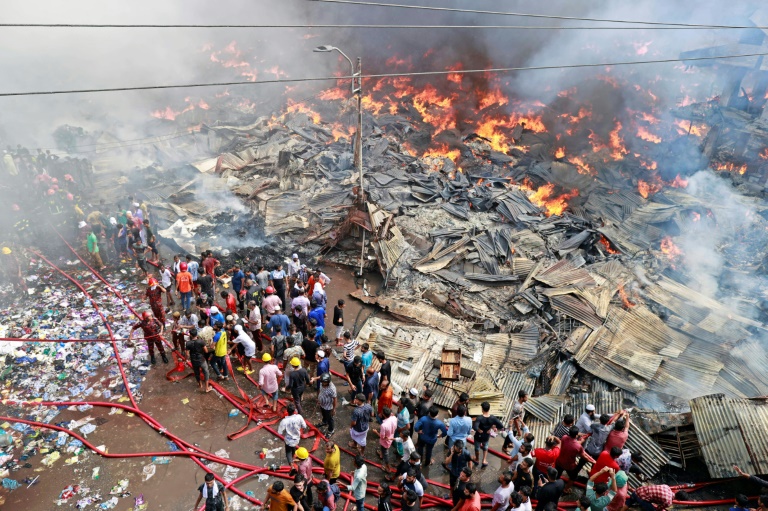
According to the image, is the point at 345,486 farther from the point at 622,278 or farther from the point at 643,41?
the point at 643,41

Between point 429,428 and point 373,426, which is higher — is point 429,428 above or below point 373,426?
above

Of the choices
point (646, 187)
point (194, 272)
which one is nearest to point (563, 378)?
point (194, 272)

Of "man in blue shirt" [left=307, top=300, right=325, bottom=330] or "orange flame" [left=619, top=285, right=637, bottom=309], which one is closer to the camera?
"man in blue shirt" [left=307, top=300, right=325, bottom=330]

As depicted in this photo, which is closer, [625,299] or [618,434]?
[618,434]

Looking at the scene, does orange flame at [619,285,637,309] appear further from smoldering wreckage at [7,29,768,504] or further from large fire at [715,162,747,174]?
large fire at [715,162,747,174]

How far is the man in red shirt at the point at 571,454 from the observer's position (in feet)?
23.0

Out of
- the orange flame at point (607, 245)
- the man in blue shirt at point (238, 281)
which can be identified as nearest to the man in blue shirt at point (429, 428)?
the man in blue shirt at point (238, 281)

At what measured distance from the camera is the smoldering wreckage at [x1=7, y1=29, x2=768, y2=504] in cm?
967

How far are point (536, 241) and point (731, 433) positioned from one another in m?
7.26

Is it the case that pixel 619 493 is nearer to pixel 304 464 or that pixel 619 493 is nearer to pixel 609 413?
pixel 609 413

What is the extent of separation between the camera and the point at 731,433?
7500 millimetres

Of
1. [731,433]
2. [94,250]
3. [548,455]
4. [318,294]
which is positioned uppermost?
[548,455]

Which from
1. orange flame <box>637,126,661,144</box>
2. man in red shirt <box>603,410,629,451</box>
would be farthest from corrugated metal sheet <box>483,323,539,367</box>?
orange flame <box>637,126,661,144</box>

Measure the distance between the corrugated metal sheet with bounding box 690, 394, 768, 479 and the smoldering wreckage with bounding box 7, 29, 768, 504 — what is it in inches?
0.9
